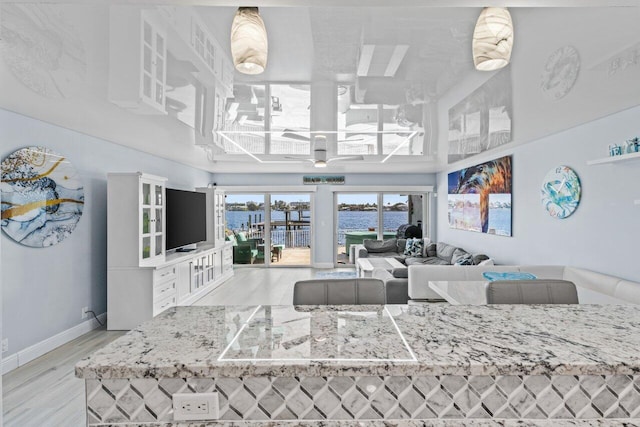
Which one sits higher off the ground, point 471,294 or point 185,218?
point 185,218

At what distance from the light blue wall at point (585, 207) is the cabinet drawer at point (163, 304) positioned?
4798 mm

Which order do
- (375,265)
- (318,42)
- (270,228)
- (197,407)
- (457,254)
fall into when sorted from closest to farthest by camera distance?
(197,407), (318,42), (457,254), (375,265), (270,228)

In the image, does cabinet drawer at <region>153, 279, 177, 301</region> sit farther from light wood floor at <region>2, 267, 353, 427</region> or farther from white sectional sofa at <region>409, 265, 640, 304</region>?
white sectional sofa at <region>409, 265, 640, 304</region>

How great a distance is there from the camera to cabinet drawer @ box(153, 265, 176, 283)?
163 inches

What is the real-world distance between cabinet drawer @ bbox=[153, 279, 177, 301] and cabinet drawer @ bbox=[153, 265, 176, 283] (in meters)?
0.06

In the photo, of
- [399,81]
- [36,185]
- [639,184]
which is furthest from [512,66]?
[36,185]

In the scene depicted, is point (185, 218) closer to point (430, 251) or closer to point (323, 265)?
point (323, 265)

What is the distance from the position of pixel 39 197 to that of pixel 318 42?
322 centimetres

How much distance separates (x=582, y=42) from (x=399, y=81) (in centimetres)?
105

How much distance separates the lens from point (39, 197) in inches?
131

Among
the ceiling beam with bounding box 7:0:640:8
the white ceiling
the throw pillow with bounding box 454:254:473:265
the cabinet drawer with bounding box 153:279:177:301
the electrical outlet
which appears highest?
the white ceiling

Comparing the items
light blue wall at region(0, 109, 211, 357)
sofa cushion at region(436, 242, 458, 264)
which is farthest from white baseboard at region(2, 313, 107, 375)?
sofa cushion at region(436, 242, 458, 264)

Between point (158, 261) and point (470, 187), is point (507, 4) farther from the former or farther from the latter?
point (470, 187)

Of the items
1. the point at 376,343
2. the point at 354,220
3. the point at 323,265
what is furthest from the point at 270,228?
the point at 376,343
